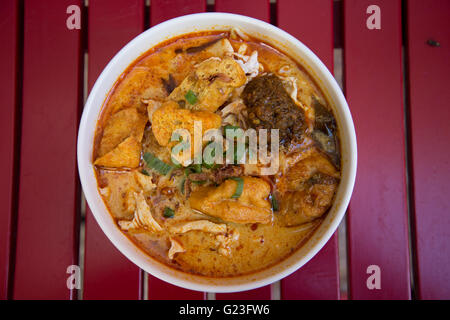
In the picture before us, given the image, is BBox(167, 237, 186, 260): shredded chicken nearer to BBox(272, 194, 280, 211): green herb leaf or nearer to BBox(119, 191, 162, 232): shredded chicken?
BBox(119, 191, 162, 232): shredded chicken

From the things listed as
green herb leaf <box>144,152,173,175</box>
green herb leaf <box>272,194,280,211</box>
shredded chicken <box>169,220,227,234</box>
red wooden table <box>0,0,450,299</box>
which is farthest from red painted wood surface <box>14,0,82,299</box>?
green herb leaf <box>272,194,280,211</box>

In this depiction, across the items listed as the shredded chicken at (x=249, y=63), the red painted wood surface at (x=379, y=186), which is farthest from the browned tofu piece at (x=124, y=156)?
the red painted wood surface at (x=379, y=186)

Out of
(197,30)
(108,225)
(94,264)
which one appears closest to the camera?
(108,225)

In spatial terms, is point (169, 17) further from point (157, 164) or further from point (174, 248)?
point (174, 248)

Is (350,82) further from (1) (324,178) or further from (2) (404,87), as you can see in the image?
(1) (324,178)

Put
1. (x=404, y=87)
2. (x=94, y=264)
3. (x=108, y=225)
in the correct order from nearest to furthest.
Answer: (x=108, y=225) < (x=94, y=264) < (x=404, y=87)

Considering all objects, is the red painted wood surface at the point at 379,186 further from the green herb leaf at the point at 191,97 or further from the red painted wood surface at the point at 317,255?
the green herb leaf at the point at 191,97
